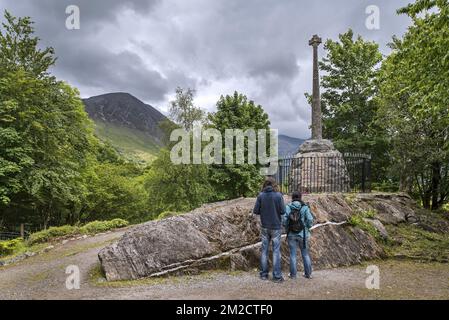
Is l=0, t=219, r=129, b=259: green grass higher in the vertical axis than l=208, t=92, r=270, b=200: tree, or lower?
lower

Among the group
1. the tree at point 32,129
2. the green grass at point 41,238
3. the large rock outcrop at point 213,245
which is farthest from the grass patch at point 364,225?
the tree at point 32,129

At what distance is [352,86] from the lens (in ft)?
89.3

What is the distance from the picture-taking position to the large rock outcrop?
26.2 feet

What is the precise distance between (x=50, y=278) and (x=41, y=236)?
6464 mm

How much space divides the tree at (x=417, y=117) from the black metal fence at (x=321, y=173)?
11.1 feet

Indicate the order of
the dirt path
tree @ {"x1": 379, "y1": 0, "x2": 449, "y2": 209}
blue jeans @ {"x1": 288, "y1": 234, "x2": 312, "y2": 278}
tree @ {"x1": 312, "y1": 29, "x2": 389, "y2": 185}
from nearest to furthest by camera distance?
1. the dirt path
2. blue jeans @ {"x1": 288, "y1": 234, "x2": 312, "y2": 278}
3. tree @ {"x1": 379, "y1": 0, "x2": 449, "y2": 209}
4. tree @ {"x1": 312, "y1": 29, "x2": 389, "y2": 185}

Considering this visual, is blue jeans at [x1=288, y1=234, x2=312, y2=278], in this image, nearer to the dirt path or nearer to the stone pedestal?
the dirt path

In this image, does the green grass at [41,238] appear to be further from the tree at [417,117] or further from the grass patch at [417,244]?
the tree at [417,117]

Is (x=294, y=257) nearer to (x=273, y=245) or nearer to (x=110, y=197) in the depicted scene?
(x=273, y=245)

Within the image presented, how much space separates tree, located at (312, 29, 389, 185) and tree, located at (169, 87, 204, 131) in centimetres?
1192

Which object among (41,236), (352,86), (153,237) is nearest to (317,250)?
(153,237)

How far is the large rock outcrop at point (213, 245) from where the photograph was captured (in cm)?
800

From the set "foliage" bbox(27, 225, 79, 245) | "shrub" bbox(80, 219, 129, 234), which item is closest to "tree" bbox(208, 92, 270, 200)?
"shrub" bbox(80, 219, 129, 234)

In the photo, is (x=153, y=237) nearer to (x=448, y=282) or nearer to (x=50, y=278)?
(x=50, y=278)
